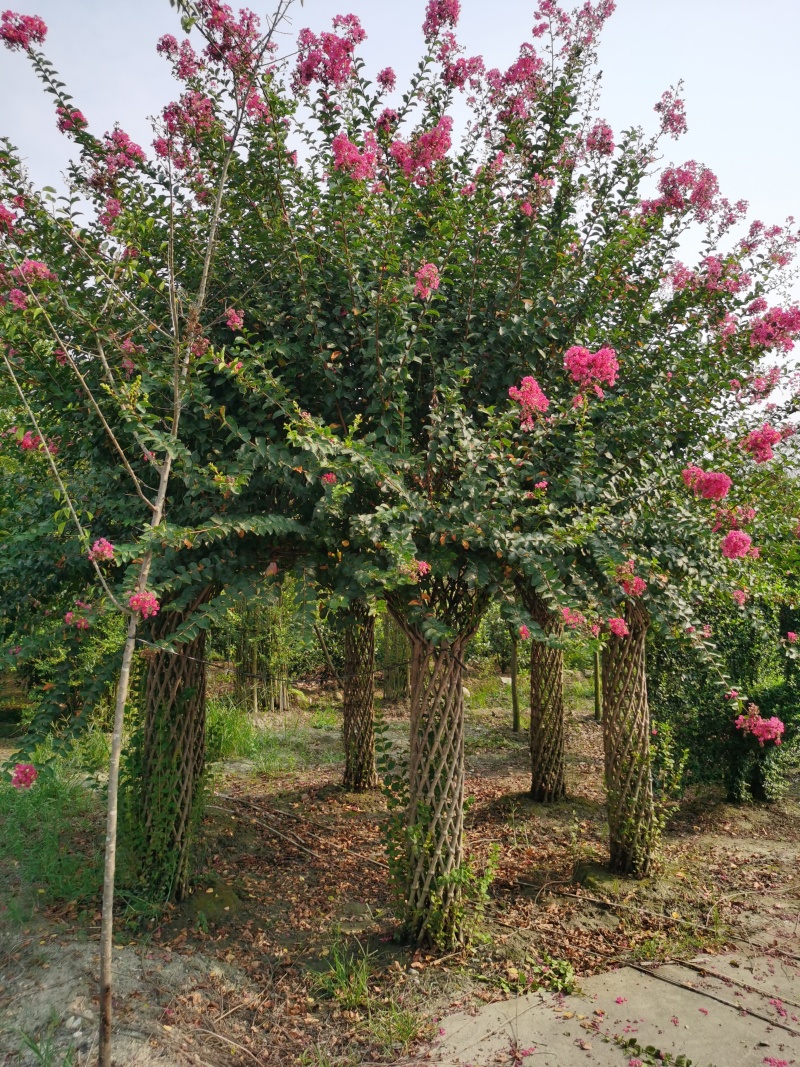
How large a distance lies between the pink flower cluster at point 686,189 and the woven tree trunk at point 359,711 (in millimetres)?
4189

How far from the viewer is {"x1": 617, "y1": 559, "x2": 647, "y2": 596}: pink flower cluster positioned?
3480mm

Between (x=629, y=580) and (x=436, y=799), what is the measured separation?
150 cm

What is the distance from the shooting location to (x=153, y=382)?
324 centimetres

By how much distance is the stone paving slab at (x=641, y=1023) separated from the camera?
3039 mm

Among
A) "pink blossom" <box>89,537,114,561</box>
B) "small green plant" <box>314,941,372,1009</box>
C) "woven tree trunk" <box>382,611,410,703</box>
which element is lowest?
"small green plant" <box>314,941,372,1009</box>

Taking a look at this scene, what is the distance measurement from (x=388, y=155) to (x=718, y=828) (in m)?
5.62

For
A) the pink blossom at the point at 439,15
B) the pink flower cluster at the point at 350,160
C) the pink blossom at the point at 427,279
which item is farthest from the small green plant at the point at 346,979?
the pink blossom at the point at 439,15

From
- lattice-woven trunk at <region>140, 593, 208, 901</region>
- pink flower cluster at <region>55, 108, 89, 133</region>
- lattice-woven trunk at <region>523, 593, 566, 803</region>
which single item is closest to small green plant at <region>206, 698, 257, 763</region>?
lattice-woven trunk at <region>523, 593, 566, 803</region>

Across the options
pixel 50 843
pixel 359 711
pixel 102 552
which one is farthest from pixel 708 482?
pixel 50 843

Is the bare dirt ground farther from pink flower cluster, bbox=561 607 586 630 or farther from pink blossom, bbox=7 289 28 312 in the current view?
pink blossom, bbox=7 289 28 312

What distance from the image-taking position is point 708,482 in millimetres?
3594

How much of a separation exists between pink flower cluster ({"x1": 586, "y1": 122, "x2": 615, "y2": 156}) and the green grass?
4515 millimetres

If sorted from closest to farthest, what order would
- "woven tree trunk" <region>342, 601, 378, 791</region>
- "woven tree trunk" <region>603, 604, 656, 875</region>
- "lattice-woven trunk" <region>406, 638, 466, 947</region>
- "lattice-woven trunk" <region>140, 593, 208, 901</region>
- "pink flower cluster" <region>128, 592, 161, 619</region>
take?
"pink flower cluster" <region>128, 592, 161, 619</region>
"lattice-woven trunk" <region>406, 638, 466, 947</region>
"lattice-woven trunk" <region>140, 593, 208, 901</region>
"woven tree trunk" <region>603, 604, 656, 875</region>
"woven tree trunk" <region>342, 601, 378, 791</region>

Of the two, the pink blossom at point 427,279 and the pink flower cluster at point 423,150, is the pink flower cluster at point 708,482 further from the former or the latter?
the pink flower cluster at point 423,150
